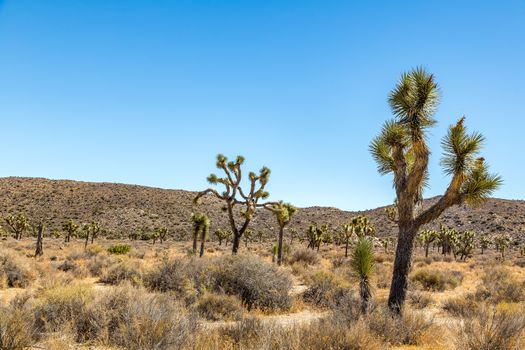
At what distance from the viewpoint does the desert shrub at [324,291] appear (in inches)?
553

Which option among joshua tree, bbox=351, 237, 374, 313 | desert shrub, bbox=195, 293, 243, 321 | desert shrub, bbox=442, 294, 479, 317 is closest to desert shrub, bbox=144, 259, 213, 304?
desert shrub, bbox=195, 293, 243, 321

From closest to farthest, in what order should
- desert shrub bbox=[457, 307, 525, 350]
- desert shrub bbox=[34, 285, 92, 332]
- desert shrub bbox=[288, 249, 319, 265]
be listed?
desert shrub bbox=[457, 307, 525, 350] < desert shrub bbox=[34, 285, 92, 332] < desert shrub bbox=[288, 249, 319, 265]

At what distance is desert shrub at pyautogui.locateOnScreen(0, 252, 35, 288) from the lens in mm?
15644

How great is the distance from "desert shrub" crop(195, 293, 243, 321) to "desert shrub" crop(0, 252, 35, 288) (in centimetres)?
835

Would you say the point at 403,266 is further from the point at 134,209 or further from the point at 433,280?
the point at 134,209

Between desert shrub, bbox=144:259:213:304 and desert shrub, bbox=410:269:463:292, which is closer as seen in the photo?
desert shrub, bbox=144:259:213:304

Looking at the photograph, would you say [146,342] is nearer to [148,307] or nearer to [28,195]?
[148,307]

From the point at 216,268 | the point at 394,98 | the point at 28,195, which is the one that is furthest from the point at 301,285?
the point at 28,195

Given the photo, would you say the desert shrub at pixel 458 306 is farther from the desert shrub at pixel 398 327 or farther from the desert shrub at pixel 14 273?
the desert shrub at pixel 14 273

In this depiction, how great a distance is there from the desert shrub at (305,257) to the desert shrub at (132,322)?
20.6 meters

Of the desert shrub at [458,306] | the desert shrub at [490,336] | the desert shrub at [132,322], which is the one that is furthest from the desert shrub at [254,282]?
the desert shrub at [490,336]

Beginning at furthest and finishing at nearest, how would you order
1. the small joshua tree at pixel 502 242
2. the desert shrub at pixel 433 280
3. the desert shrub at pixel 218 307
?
the small joshua tree at pixel 502 242, the desert shrub at pixel 433 280, the desert shrub at pixel 218 307

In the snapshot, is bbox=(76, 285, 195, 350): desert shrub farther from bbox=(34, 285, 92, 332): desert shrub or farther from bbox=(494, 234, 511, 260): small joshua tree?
bbox=(494, 234, 511, 260): small joshua tree

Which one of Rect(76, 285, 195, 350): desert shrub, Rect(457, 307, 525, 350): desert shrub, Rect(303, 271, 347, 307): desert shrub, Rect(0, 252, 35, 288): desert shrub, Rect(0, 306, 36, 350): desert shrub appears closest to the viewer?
Rect(0, 306, 36, 350): desert shrub
